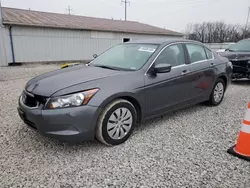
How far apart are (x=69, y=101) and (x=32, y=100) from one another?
604 mm

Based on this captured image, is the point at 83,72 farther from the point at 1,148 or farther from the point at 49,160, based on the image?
the point at 1,148

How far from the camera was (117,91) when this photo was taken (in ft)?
8.98

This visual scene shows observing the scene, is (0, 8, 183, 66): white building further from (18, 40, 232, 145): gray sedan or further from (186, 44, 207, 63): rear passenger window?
(186, 44, 207, 63): rear passenger window

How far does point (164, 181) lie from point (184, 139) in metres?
1.08

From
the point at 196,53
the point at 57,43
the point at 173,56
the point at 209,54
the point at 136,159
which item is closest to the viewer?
the point at 136,159

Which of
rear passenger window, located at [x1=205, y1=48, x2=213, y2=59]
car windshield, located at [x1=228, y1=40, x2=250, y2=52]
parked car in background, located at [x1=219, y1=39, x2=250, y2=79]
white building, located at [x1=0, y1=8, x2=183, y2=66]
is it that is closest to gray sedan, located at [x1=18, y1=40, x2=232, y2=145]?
Result: rear passenger window, located at [x1=205, y1=48, x2=213, y2=59]

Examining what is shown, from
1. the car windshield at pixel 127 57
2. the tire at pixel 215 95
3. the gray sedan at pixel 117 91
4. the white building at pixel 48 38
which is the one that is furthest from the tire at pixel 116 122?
the white building at pixel 48 38

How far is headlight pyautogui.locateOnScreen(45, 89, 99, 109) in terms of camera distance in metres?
2.46

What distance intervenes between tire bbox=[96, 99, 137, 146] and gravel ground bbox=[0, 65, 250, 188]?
5.7 inches

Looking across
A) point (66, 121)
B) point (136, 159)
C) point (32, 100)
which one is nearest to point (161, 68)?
point (136, 159)

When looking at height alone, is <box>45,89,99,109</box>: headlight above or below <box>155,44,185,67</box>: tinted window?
below

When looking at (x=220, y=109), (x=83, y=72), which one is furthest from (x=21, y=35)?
(x=220, y=109)

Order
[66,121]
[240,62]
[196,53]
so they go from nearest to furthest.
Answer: [66,121], [196,53], [240,62]

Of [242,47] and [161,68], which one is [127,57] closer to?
[161,68]
